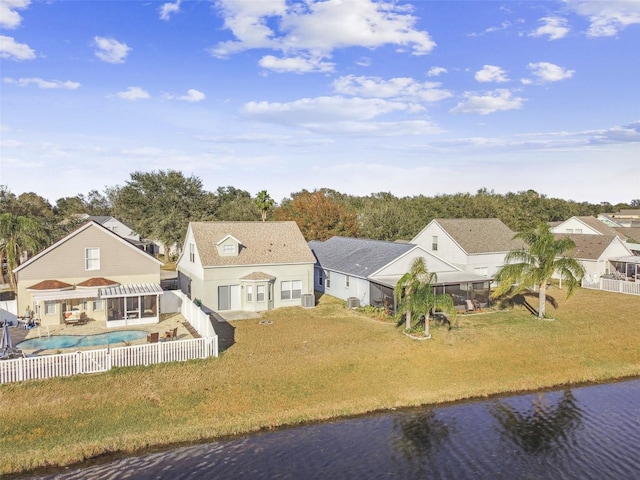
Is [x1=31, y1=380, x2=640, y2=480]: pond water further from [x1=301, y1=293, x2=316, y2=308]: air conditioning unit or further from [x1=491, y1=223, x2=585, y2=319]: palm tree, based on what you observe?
[x1=301, y1=293, x2=316, y2=308]: air conditioning unit

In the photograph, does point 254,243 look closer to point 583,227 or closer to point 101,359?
point 101,359

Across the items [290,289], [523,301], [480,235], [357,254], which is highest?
[480,235]

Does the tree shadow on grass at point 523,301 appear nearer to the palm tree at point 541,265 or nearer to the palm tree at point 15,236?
the palm tree at point 541,265

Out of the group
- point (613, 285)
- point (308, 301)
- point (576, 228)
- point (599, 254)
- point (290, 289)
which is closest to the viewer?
point (308, 301)

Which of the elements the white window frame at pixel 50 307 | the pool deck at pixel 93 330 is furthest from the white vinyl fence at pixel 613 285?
the white window frame at pixel 50 307

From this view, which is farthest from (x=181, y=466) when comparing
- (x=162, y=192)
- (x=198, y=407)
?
(x=162, y=192)

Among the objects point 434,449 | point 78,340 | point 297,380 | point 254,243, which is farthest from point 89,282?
point 434,449

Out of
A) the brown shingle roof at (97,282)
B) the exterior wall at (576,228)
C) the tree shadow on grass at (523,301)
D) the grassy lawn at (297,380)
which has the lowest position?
the grassy lawn at (297,380)
